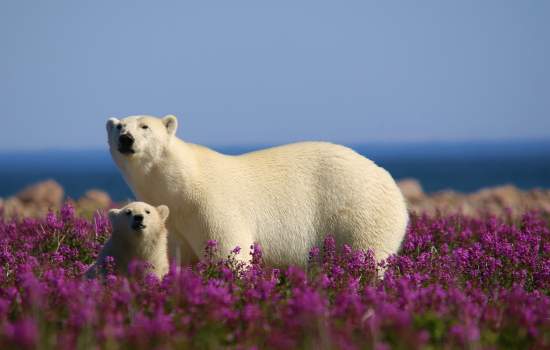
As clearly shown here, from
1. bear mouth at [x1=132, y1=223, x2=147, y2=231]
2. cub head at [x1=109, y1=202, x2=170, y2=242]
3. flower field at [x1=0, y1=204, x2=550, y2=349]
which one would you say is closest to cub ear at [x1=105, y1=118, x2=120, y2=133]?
cub head at [x1=109, y1=202, x2=170, y2=242]

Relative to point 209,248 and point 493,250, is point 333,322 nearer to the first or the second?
point 209,248

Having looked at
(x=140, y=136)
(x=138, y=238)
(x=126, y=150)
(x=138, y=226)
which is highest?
(x=140, y=136)

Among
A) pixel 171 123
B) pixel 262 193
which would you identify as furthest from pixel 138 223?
pixel 262 193

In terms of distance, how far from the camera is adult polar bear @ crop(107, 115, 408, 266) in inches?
298

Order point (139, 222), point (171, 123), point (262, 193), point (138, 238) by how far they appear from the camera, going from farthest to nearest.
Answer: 1. point (262, 193)
2. point (171, 123)
3. point (138, 238)
4. point (139, 222)

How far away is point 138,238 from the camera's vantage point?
7234 mm

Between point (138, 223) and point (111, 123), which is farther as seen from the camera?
point (111, 123)

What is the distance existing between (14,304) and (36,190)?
2493 centimetres

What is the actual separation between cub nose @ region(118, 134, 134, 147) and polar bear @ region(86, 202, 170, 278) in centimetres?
53

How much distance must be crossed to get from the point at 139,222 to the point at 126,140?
76 centimetres

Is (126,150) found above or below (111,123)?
below

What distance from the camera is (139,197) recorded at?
7852 mm

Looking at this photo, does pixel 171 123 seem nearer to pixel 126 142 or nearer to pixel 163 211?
pixel 126 142

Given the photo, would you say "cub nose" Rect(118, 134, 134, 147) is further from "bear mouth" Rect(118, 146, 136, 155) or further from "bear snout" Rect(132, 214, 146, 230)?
"bear snout" Rect(132, 214, 146, 230)
